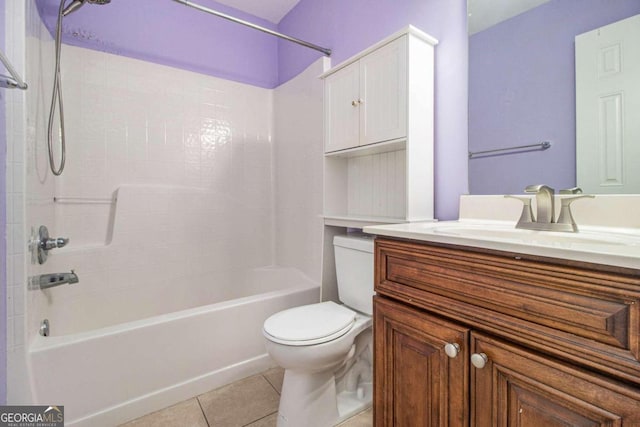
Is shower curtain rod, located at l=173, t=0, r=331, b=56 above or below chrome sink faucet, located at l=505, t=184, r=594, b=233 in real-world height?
above

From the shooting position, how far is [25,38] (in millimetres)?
1158

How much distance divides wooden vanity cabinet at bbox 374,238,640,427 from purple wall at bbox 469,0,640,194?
1.99 ft

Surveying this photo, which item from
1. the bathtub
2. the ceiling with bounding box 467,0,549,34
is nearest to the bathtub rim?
the bathtub

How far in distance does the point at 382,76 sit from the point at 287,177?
3.98 feet

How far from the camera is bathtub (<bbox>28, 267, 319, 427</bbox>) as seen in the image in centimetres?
118

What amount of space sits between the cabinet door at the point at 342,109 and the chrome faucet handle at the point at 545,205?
82 cm

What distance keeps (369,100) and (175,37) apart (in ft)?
5.29

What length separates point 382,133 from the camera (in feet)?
4.55

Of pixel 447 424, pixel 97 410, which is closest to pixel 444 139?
pixel 447 424

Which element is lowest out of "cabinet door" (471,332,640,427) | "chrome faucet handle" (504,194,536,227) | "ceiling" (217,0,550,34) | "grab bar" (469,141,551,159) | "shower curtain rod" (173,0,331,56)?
"cabinet door" (471,332,640,427)

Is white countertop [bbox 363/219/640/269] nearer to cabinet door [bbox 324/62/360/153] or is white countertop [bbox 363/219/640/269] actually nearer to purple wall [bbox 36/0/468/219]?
purple wall [bbox 36/0/468/219]

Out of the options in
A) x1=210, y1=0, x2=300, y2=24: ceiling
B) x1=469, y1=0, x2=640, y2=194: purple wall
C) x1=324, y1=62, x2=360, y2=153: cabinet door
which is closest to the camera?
x1=469, y1=0, x2=640, y2=194: purple wall

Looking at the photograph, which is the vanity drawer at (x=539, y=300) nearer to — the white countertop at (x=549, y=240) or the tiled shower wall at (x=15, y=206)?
the white countertop at (x=549, y=240)

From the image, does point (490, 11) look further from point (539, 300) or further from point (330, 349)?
point (330, 349)
